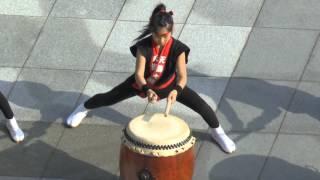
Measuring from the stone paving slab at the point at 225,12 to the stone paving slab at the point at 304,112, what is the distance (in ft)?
4.30

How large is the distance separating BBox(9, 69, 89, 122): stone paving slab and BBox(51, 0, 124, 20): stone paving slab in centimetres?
108

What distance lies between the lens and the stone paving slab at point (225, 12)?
795cm

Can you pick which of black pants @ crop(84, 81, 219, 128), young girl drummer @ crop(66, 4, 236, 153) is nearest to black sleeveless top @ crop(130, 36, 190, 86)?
young girl drummer @ crop(66, 4, 236, 153)

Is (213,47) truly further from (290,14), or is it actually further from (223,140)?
(223,140)

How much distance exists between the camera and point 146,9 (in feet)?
27.0

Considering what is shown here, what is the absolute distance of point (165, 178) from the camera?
16.9ft

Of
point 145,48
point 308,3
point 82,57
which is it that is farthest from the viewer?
point 308,3

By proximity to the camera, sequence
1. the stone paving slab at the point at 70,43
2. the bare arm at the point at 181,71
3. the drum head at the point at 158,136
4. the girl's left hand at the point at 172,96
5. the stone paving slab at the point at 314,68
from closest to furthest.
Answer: the drum head at the point at 158,136 → the girl's left hand at the point at 172,96 → the bare arm at the point at 181,71 → the stone paving slab at the point at 314,68 → the stone paving slab at the point at 70,43

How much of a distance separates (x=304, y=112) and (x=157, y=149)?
7.19ft

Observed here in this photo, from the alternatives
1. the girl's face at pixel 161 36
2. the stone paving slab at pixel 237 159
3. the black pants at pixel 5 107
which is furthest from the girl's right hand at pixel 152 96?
the black pants at pixel 5 107

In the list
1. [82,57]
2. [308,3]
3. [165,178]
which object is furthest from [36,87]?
[308,3]

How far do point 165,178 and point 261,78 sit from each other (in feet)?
7.82

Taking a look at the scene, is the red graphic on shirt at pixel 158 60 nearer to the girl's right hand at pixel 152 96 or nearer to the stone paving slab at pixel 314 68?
the girl's right hand at pixel 152 96

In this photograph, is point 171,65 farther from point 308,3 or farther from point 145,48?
point 308,3
